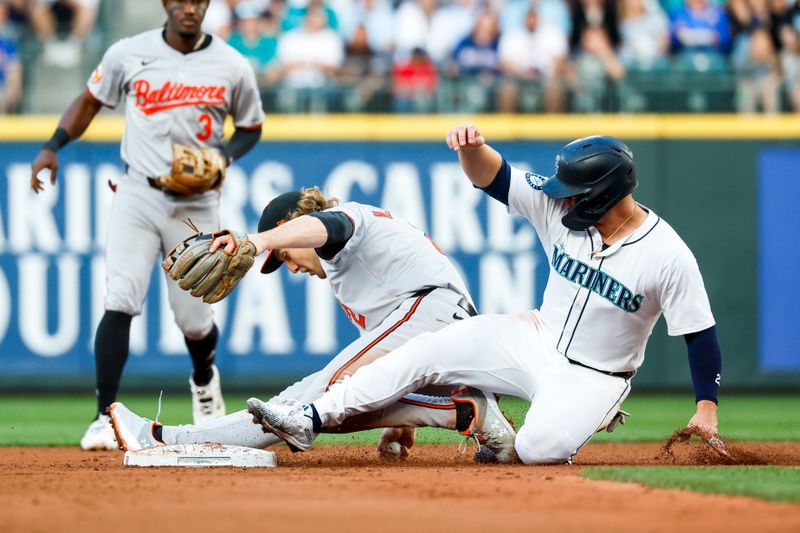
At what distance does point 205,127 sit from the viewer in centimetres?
695

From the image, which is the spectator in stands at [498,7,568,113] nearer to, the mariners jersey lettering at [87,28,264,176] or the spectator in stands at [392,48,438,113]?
the spectator in stands at [392,48,438,113]

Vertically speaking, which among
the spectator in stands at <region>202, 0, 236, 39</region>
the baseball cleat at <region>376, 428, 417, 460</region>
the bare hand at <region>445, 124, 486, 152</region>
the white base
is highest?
the spectator in stands at <region>202, 0, 236, 39</region>

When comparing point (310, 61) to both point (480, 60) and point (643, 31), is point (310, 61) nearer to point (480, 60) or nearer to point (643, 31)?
point (480, 60)

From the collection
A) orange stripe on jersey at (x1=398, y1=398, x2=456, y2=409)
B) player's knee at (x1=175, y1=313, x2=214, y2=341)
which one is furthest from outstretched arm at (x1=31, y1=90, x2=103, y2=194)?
orange stripe on jersey at (x1=398, y1=398, x2=456, y2=409)

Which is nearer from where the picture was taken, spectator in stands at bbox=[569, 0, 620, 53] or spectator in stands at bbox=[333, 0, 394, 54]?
→ spectator in stands at bbox=[333, 0, 394, 54]

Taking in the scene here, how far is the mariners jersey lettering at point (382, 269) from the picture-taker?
5.59 metres

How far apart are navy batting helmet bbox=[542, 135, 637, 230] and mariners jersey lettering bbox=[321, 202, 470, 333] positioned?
2.29ft

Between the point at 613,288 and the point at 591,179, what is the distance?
46 cm

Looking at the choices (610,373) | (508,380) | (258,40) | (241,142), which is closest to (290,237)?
(508,380)

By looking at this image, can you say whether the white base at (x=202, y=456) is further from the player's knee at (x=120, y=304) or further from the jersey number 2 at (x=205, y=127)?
the jersey number 2 at (x=205, y=127)

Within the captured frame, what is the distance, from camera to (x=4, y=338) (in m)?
10.5

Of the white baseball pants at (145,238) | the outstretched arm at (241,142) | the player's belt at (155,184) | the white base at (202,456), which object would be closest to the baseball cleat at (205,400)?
the white baseball pants at (145,238)

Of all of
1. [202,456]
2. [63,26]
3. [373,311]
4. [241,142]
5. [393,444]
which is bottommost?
[393,444]

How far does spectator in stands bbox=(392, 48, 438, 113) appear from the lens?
10875mm
